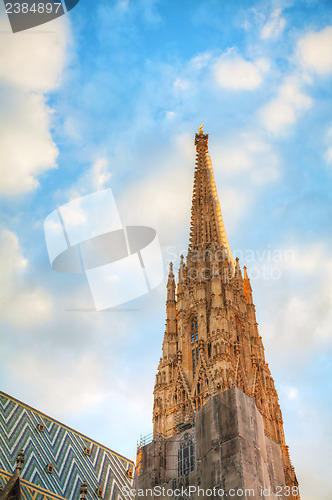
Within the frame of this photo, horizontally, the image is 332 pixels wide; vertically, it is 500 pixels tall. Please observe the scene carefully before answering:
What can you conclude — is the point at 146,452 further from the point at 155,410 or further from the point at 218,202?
the point at 218,202

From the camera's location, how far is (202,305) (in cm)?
5247

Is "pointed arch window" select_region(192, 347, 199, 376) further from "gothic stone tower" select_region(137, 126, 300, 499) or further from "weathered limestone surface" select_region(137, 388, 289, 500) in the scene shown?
"weathered limestone surface" select_region(137, 388, 289, 500)

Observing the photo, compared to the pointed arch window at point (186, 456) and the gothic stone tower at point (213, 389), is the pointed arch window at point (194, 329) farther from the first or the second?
the pointed arch window at point (186, 456)

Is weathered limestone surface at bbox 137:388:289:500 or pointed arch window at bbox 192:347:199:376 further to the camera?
pointed arch window at bbox 192:347:199:376

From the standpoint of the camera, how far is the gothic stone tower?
3466 centimetres

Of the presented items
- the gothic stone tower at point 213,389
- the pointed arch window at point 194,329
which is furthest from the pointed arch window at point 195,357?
the pointed arch window at point 194,329

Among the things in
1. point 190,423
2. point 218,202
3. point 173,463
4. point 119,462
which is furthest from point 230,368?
point 218,202

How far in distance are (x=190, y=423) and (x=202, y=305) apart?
1304 cm

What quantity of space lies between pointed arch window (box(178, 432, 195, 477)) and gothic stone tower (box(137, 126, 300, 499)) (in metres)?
0.08

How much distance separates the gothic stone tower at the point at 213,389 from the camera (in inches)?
1364

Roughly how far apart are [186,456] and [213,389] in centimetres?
650

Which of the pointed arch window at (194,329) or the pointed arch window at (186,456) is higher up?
the pointed arch window at (194,329)

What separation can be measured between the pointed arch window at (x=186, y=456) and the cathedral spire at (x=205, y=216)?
23138 mm

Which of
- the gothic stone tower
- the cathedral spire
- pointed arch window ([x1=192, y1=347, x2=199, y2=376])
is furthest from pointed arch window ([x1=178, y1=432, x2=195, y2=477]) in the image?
the cathedral spire
